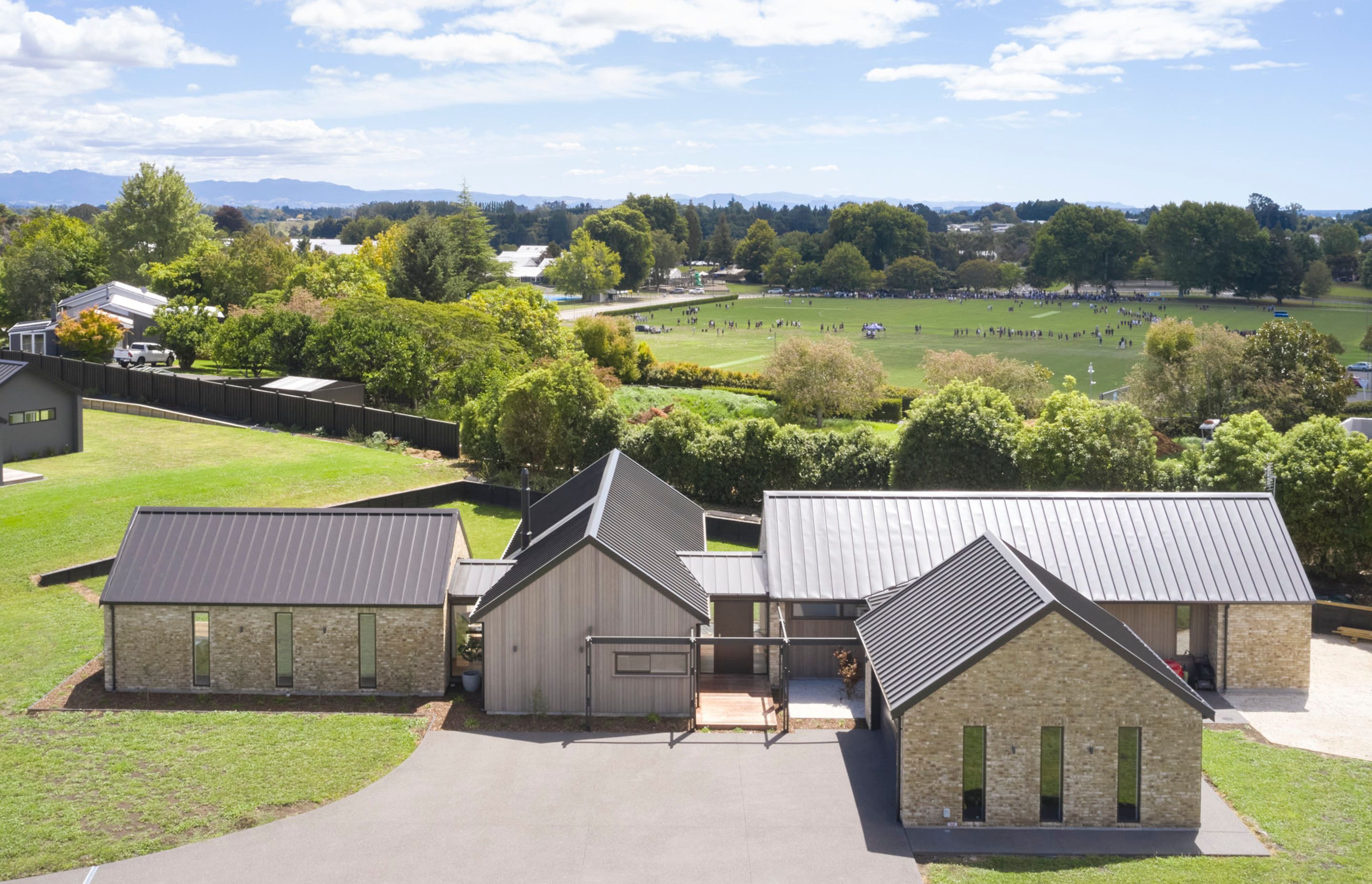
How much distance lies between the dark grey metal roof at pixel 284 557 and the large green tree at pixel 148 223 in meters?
74.6

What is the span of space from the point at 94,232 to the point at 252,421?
59.6 metres

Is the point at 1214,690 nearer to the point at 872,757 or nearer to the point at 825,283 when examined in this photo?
the point at 872,757

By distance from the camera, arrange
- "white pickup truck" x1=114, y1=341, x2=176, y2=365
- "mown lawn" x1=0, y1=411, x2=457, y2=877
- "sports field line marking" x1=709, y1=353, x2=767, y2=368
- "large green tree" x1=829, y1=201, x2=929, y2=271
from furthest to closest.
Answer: "large green tree" x1=829, y1=201, x2=929, y2=271 → "sports field line marking" x1=709, y1=353, x2=767, y2=368 → "white pickup truck" x1=114, y1=341, x2=176, y2=365 → "mown lawn" x1=0, y1=411, x2=457, y2=877

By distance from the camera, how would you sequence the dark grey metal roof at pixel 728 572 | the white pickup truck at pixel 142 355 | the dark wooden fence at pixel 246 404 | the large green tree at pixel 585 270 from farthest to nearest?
the large green tree at pixel 585 270 → the white pickup truck at pixel 142 355 → the dark wooden fence at pixel 246 404 → the dark grey metal roof at pixel 728 572

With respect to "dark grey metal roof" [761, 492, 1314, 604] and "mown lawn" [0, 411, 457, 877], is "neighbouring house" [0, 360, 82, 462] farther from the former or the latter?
"dark grey metal roof" [761, 492, 1314, 604]

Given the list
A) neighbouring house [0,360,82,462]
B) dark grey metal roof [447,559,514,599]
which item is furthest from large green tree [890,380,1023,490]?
neighbouring house [0,360,82,462]

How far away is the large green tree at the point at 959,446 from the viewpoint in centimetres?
3547

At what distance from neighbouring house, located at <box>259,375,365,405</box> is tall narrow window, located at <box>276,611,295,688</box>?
28.4 m

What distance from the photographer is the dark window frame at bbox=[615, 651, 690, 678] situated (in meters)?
21.5

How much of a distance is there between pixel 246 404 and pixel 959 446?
31.1 metres

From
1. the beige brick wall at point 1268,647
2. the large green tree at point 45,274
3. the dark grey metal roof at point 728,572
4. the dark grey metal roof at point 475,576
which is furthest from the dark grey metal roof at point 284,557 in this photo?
the large green tree at point 45,274

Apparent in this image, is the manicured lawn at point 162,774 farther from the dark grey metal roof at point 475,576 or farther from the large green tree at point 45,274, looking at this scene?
the large green tree at point 45,274

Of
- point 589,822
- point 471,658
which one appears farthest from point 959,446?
point 589,822

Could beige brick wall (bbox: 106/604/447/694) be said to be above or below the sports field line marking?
below
